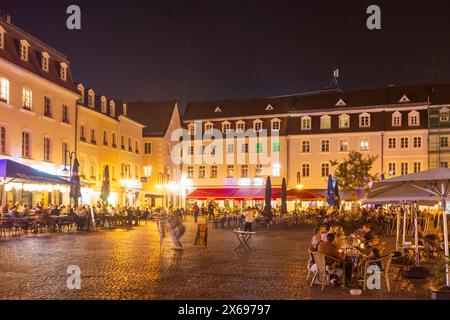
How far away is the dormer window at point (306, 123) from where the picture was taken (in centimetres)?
5881

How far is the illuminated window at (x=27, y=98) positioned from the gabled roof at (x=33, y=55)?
1240mm

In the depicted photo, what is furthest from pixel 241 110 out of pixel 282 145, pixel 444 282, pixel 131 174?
pixel 444 282

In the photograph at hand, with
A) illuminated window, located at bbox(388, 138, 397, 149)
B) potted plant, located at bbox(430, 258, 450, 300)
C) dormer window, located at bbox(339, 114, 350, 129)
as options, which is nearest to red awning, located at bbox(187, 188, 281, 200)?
dormer window, located at bbox(339, 114, 350, 129)

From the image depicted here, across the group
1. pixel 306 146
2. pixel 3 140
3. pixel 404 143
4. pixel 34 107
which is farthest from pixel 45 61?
pixel 404 143

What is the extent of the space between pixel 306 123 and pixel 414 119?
34.7 feet

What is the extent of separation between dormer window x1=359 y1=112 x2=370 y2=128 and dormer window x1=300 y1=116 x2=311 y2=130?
16.8ft

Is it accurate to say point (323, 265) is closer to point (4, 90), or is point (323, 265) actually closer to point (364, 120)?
point (4, 90)

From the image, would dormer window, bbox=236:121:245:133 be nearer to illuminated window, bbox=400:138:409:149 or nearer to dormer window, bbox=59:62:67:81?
illuminated window, bbox=400:138:409:149

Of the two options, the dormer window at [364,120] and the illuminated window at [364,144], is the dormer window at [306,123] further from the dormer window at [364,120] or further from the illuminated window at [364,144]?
the illuminated window at [364,144]

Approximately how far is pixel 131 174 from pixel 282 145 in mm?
16278

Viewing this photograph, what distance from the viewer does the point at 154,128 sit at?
59000 millimetres

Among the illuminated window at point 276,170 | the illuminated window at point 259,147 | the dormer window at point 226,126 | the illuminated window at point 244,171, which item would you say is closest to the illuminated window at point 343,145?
the illuminated window at point 276,170

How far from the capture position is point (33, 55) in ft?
119
